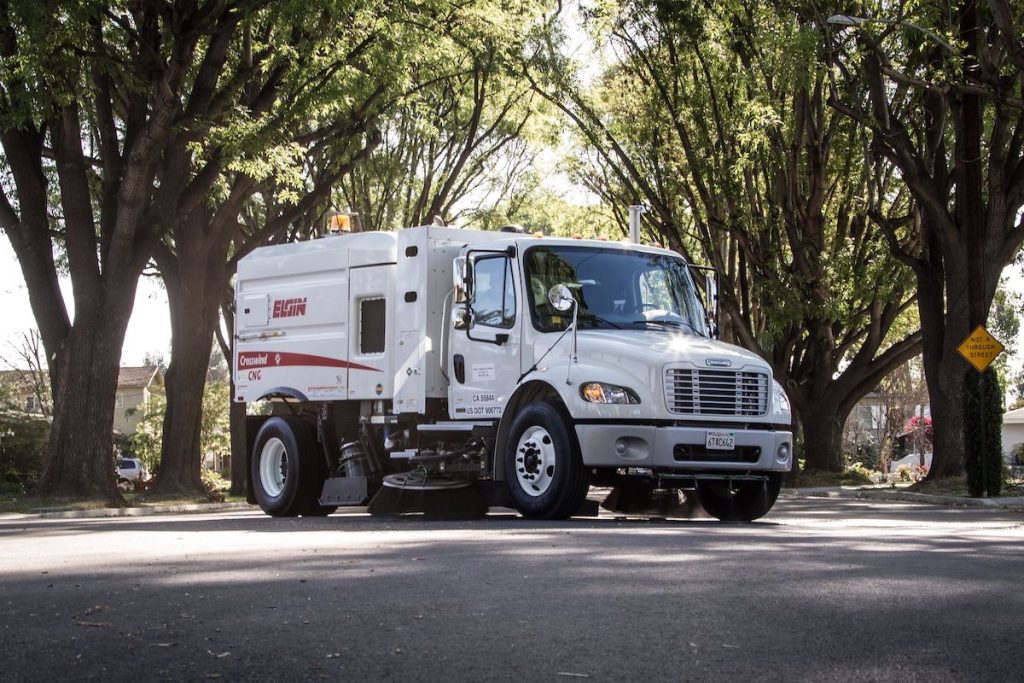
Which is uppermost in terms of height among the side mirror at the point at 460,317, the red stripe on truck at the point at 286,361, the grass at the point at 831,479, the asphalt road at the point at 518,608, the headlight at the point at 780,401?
the side mirror at the point at 460,317

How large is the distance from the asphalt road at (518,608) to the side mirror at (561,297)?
2934 mm

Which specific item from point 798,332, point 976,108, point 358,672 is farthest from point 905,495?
point 358,672

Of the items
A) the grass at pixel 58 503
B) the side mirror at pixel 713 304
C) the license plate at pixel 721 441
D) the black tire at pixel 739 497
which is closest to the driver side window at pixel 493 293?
the side mirror at pixel 713 304

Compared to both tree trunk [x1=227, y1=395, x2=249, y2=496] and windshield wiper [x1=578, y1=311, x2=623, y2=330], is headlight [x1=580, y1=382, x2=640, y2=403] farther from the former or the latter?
tree trunk [x1=227, y1=395, x2=249, y2=496]

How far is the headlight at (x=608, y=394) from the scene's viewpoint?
1426cm

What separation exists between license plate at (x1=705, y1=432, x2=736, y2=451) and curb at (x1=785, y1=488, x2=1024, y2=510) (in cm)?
831

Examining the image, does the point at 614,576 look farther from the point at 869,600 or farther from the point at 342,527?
the point at 342,527

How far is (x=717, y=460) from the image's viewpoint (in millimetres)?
14648

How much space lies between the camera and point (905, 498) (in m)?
25.1

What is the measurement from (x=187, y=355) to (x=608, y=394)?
16.2 meters

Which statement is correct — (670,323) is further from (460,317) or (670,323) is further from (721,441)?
(460,317)

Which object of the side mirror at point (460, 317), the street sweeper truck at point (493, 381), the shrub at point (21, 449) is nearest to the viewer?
the street sweeper truck at point (493, 381)

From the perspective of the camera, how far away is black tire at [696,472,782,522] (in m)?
15.5

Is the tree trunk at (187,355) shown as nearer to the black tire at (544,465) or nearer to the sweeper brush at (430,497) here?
the sweeper brush at (430,497)
